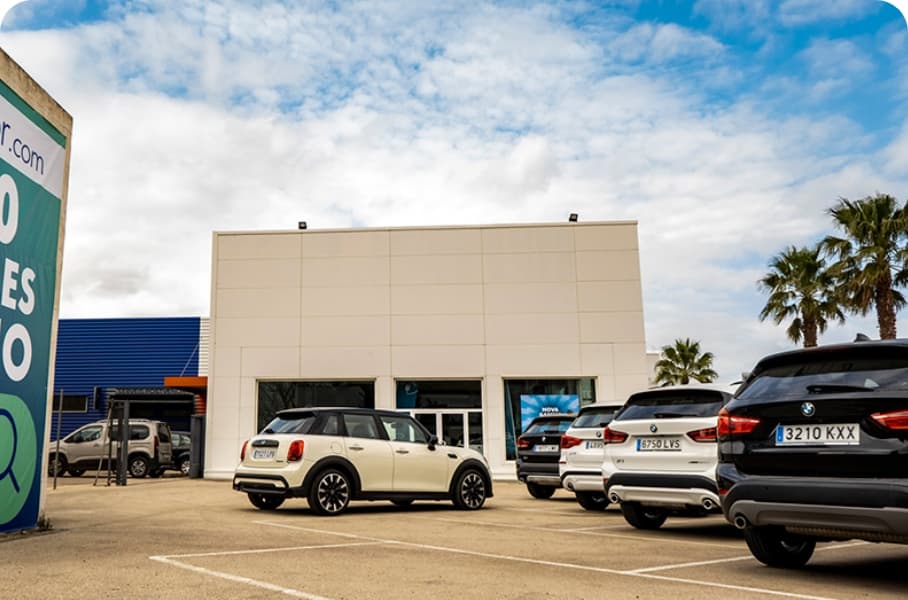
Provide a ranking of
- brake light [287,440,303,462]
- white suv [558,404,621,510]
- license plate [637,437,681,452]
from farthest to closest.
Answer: white suv [558,404,621,510] → brake light [287,440,303,462] → license plate [637,437,681,452]

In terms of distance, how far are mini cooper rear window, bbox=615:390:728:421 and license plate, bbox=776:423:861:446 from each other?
9.77 ft

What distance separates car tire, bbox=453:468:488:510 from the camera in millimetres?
13320

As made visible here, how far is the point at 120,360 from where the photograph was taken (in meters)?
35.8

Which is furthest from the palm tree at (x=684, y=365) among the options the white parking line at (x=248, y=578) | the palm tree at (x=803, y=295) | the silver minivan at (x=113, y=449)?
the white parking line at (x=248, y=578)

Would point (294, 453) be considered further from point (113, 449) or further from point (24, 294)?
point (113, 449)

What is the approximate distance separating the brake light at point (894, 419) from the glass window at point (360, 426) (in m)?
8.07

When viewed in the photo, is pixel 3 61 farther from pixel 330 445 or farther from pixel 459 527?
pixel 459 527

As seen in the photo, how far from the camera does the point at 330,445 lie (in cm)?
1197

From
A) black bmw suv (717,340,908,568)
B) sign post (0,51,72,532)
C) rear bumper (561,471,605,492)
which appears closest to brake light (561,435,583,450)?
rear bumper (561,471,605,492)

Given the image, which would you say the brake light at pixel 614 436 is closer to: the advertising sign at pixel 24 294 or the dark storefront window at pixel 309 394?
the advertising sign at pixel 24 294

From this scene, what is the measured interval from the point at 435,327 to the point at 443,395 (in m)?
1.96

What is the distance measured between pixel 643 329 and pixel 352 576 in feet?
62.4

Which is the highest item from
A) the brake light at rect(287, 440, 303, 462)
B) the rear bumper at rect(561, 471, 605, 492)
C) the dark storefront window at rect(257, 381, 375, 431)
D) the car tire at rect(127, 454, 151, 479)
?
the dark storefront window at rect(257, 381, 375, 431)

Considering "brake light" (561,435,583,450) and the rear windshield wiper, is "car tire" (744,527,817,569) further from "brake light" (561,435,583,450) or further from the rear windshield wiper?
"brake light" (561,435,583,450)
